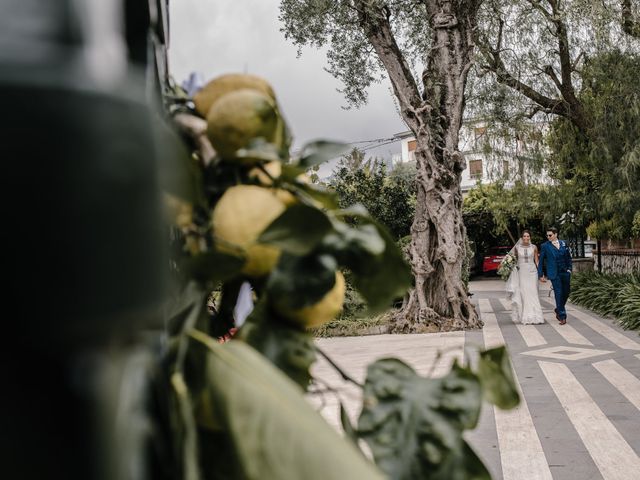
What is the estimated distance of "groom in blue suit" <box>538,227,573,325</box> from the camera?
40.7 feet

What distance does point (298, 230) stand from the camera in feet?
1.31

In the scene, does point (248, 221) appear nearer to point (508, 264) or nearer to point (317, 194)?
point (317, 194)

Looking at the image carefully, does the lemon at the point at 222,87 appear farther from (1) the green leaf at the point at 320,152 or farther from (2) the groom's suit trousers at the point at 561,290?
(2) the groom's suit trousers at the point at 561,290

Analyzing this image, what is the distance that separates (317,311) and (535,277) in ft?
42.3

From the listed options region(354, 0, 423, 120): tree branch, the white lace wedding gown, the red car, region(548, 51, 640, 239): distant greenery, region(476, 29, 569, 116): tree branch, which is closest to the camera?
region(354, 0, 423, 120): tree branch

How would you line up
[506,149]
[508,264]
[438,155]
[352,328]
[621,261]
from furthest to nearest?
[621,261], [506,149], [508,264], [438,155], [352,328]

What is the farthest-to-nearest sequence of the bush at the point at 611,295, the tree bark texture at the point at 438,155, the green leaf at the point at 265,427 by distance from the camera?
the tree bark texture at the point at 438,155, the bush at the point at 611,295, the green leaf at the point at 265,427

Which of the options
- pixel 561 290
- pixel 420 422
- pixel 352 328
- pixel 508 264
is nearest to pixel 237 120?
pixel 420 422

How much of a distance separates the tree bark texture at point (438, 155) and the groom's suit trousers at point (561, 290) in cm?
181

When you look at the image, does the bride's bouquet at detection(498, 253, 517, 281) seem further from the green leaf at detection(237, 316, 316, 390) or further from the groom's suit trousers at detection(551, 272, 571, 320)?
the green leaf at detection(237, 316, 316, 390)

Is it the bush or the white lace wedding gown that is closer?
the bush

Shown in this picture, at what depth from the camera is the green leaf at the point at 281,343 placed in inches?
18.5

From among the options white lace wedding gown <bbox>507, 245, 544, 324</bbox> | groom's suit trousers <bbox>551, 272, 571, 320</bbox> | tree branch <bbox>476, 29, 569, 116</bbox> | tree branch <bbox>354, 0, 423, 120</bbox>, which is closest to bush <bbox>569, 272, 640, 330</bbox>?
groom's suit trousers <bbox>551, 272, 571, 320</bbox>

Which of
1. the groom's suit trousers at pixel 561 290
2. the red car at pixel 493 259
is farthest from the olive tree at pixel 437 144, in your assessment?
the red car at pixel 493 259
